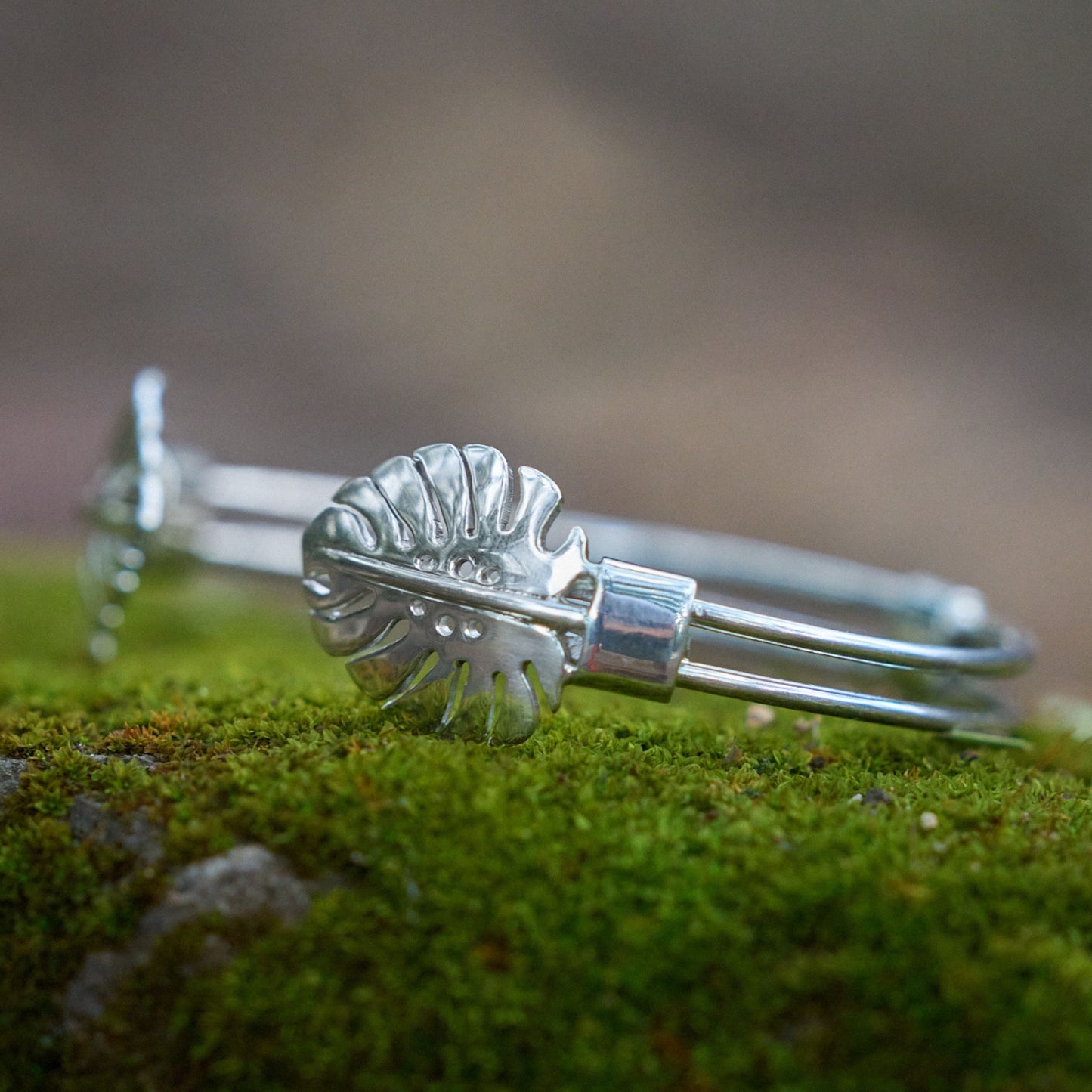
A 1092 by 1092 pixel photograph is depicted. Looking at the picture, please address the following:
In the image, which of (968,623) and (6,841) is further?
(968,623)

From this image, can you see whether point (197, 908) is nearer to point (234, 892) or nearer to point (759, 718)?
point (234, 892)

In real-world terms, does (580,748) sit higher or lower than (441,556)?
lower

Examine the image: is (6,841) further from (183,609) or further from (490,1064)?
(183,609)

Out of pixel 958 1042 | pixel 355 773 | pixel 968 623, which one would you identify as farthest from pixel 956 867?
pixel 968 623

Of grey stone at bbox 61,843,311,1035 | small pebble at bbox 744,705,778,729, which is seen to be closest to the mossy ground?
grey stone at bbox 61,843,311,1035

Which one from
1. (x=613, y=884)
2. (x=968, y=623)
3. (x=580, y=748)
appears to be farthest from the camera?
(x=968, y=623)

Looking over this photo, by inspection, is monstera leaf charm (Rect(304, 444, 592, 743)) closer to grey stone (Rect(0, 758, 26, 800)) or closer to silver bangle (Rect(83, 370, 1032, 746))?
silver bangle (Rect(83, 370, 1032, 746))

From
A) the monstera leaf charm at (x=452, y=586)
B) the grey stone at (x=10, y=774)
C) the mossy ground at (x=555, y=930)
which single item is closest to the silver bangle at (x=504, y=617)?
the monstera leaf charm at (x=452, y=586)

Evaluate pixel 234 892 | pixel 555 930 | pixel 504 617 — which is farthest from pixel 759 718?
pixel 234 892
